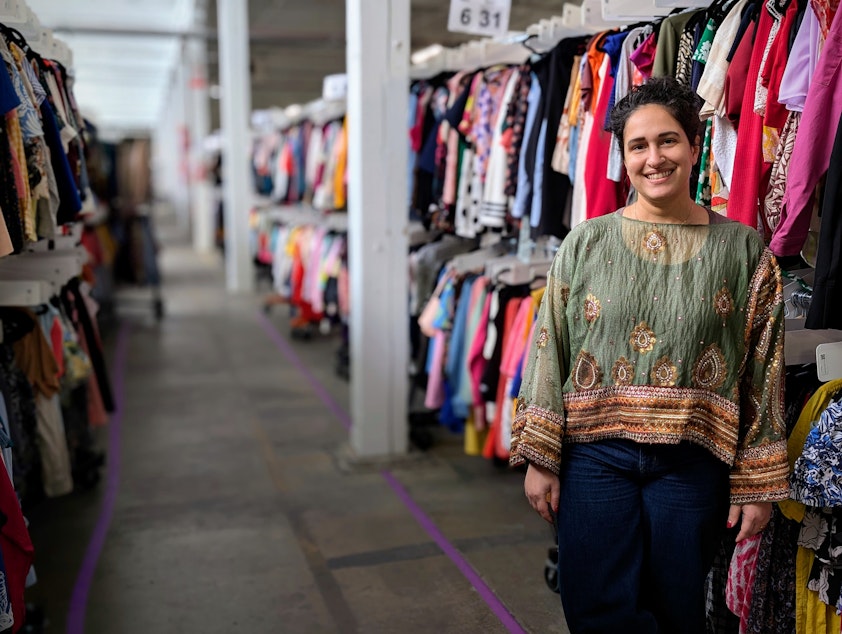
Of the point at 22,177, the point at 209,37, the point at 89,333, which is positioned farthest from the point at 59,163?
the point at 209,37

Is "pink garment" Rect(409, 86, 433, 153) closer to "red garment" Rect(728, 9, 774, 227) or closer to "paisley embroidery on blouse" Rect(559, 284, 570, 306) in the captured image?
"red garment" Rect(728, 9, 774, 227)

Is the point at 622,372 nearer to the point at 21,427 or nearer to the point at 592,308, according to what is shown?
the point at 592,308

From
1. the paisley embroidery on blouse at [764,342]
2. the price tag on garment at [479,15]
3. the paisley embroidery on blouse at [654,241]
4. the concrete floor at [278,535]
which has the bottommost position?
the concrete floor at [278,535]

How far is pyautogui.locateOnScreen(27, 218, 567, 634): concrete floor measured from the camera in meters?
2.94

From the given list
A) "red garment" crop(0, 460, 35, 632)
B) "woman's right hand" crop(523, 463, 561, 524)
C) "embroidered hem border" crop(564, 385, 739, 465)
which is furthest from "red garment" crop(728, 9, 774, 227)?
"red garment" crop(0, 460, 35, 632)

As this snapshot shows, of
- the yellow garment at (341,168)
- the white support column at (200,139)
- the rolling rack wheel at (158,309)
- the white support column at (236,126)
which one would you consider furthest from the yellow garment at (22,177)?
the white support column at (200,139)

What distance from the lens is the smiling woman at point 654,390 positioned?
5.72 ft

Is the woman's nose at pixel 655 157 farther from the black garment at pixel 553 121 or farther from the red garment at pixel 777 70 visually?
the black garment at pixel 553 121

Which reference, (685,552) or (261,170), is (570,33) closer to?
(685,552)

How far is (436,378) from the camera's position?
4180 mm

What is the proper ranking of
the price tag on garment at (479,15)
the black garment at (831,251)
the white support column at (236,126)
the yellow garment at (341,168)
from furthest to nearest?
the white support column at (236,126) → the yellow garment at (341,168) → the price tag on garment at (479,15) → the black garment at (831,251)

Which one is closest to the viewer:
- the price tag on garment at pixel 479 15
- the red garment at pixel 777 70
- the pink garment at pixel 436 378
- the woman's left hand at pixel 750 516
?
the woman's left hand at pixel 750 516

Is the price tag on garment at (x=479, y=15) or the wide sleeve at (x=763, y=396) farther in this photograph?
the price tag on garment at (x=479, y=15)

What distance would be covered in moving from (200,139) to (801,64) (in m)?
13.8
